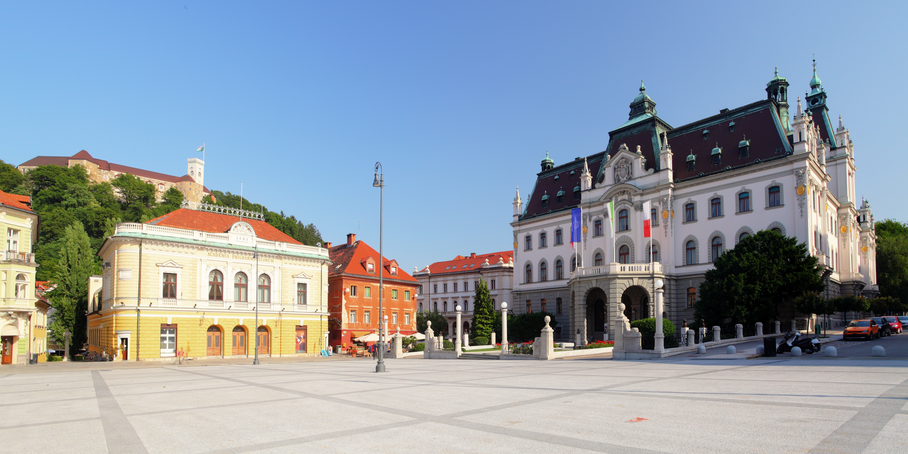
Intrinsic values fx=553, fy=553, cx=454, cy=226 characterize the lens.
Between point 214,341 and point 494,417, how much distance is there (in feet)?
136

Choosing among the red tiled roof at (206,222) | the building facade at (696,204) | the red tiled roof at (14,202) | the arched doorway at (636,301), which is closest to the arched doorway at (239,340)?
the red tiled roof at (206,222)

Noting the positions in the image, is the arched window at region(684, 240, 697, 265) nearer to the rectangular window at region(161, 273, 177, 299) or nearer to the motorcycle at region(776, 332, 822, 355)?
the motorcycle at region(776, 332, 822, 355)

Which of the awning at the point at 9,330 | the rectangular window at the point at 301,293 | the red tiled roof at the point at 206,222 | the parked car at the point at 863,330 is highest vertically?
the red tiled roof at the point at 206,222

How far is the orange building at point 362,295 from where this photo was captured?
58.1m

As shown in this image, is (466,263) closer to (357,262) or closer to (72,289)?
(357,262)

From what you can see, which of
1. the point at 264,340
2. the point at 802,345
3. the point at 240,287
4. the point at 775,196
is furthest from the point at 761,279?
the point at 240,287

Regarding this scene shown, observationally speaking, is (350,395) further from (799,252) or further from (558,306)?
(558,306)

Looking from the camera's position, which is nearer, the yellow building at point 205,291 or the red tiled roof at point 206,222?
the yellow building at point 205,291

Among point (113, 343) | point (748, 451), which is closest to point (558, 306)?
point (113, 343)

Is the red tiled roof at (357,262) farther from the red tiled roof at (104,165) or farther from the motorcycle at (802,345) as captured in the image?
the red tiled roof at (104,165)

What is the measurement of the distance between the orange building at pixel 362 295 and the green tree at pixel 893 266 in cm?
5649

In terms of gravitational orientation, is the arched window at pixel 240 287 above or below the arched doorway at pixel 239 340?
above

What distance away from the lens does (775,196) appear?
4491cm

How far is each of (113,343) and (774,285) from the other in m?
47.2
